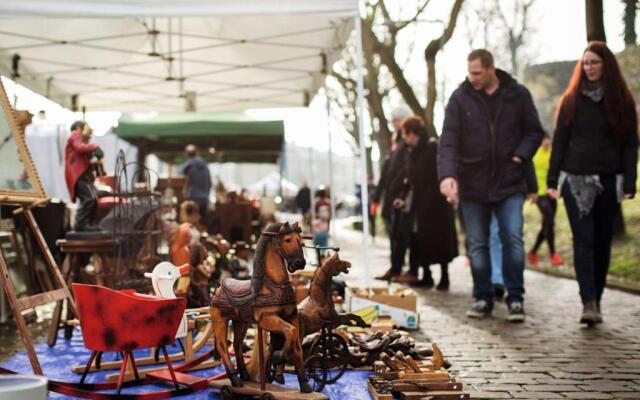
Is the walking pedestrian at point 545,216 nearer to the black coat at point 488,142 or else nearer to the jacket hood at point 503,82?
the jacket hood at point 503,82

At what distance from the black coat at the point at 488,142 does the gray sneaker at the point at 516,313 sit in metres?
0.98

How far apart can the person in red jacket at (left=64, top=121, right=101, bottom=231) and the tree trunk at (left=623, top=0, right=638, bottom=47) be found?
9.42 m

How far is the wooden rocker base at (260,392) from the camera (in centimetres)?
396

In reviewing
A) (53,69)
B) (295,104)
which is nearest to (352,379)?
(53,69)

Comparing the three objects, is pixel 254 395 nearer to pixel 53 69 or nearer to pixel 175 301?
pixel 175 301

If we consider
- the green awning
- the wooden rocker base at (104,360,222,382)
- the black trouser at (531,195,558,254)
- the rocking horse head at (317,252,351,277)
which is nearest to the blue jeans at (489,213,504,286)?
the black trouser at (531,195,558,254)

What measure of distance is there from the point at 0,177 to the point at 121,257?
1434 millimetres

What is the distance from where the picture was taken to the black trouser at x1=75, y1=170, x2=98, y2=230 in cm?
672

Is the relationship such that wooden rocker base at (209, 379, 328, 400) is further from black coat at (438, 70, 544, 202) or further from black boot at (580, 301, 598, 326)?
black boot at (580, 301, 598, 326)

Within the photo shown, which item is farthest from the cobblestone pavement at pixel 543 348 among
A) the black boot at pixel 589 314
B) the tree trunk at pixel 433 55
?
the tree trunk at pixel 433 55

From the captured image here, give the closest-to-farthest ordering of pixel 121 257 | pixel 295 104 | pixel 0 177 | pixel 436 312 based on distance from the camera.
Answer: pixel 0 177, pixel 121 257, pixel 436 312, pixel 295 104

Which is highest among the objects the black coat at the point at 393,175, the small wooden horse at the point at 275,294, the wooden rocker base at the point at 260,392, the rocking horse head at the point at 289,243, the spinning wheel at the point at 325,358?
the black coat at the point at 393,175

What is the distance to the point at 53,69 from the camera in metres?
12.3

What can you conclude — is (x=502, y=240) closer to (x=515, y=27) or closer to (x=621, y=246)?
(x=621, y=246)
